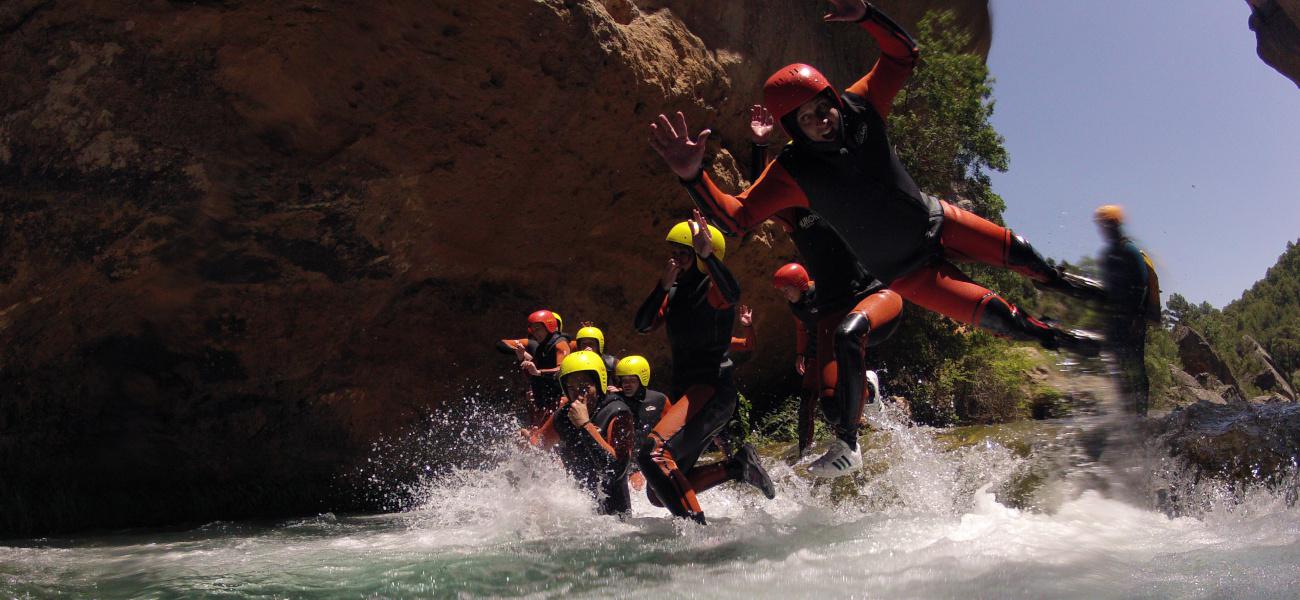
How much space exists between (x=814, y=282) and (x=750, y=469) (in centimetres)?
117

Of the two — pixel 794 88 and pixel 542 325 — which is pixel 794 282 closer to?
pixel 542 325

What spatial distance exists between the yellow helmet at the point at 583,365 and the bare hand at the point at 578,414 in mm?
337

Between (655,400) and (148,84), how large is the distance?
3893 millimetres

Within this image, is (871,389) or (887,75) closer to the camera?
(887,75)

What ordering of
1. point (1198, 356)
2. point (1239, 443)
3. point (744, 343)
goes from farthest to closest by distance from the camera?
1. point (1198, 356)
2. point (744, 343)
3. point (1239, 443)

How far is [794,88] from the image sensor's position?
4.19 m

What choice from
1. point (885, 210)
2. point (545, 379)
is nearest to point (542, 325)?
point (545, 379)

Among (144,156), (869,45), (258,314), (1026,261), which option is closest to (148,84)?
(144,156)

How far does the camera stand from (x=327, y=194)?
275 inches

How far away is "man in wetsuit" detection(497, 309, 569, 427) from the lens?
721 centimetres

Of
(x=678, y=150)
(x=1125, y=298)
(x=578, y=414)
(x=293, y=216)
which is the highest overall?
(x=293, y=216)

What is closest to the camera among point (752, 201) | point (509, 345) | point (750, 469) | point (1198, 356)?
point (752, 201)

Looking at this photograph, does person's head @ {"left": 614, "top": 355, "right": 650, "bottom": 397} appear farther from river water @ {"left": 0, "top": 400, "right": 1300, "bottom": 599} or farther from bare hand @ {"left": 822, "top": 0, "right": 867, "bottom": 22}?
bare hand @ {"left": 822, "top": 0, "right": 867, "bottom": 22}

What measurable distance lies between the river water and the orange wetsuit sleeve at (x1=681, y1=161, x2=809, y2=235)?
57.2 inches
